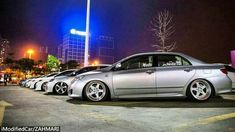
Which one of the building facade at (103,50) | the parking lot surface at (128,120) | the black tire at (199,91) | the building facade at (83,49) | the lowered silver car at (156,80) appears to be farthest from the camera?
the building facade at (103,50)

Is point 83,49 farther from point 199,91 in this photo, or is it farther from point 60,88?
point 199,91

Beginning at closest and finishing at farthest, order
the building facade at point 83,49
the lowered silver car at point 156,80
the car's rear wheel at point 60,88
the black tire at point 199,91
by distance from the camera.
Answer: the lowered silver car at point 156,80, the black tire at point 199,91, the car's rear wheel at point 60,88, the building facade at point 83,49

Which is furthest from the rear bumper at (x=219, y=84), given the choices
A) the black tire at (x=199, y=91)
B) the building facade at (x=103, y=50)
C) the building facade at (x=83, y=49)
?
the building facade at (x=103, y=50)

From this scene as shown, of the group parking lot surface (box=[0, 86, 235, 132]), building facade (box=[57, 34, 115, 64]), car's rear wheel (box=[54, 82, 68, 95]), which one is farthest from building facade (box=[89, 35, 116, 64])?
parking lot surface (box=[0, 86, 235, 132])

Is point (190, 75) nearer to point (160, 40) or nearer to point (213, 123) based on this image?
point (213, 123)

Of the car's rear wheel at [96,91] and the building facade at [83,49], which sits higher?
the building facade at [83,49]

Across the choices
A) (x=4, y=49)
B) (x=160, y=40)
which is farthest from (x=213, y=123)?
(x=4, y=49)

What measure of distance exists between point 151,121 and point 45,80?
10.6 m

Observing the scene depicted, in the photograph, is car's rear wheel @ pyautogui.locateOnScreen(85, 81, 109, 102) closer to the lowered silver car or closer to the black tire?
the lowered silver car

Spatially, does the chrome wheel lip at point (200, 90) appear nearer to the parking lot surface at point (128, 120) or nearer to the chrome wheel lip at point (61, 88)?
the parking lot surface at point (128, 120)

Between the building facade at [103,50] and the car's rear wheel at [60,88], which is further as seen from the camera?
the building facade at [103,50]

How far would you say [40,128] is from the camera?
3859mm

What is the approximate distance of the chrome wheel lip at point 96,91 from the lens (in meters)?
7.29

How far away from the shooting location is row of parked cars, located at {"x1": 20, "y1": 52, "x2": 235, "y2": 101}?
23.2 ft
